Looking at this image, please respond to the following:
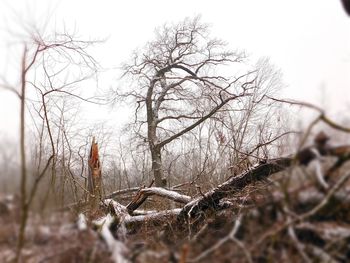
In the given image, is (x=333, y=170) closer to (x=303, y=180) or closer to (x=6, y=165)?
(x=303, y=180)

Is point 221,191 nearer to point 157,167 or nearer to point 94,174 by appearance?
point 94,174

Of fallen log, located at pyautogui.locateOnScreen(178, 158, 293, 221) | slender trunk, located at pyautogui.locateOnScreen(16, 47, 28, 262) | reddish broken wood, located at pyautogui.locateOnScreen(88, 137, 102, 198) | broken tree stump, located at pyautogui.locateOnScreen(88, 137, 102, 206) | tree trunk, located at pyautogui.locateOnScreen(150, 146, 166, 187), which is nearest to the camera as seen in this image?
slender trunk, located at pyautogui.locateOnScreen(16, 47, 28, 262)

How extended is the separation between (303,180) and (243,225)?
0.34 m

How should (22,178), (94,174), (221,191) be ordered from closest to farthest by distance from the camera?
1. (22,178)
2. (221,191)
3. (94,174)

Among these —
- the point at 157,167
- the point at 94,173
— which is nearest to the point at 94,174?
the point at 94,173

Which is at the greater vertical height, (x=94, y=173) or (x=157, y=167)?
(x=157, y=167)

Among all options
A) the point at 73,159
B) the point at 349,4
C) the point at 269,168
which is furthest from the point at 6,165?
the point at 73,159

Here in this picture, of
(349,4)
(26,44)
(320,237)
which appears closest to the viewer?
(320,237)

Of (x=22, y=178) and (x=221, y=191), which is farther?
(x=221, y=191)

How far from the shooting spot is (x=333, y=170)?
1879 millimetres

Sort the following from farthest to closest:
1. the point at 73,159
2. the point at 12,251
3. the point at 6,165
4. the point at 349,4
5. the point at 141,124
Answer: the point at 141,124 → the point at 73,159 → the point at 349,4 → the point at 6,165 → the point at 12,251

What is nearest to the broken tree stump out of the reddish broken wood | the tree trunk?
the reddish broken wood

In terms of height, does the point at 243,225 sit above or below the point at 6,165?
below

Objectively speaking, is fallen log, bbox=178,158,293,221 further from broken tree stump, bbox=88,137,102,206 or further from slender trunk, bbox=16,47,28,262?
broken tree stump, bbox=88,137,102,206
